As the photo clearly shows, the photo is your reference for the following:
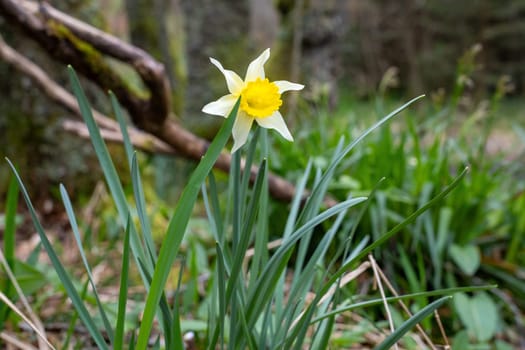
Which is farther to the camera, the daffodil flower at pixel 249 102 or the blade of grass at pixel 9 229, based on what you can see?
the blade of grass at pixel 9 229

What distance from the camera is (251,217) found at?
21.2 inches

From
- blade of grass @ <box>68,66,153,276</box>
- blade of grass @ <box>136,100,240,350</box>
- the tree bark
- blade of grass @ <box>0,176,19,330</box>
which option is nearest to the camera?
blade of grass @ <box>136,100,240,350</box>

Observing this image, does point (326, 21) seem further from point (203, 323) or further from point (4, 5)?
point (203, 323)

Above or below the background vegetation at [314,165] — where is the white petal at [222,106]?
below

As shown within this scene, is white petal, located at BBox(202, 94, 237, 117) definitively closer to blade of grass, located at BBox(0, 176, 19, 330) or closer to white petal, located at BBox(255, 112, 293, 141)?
white petal, located at BBox(255, 112, 293, 141)

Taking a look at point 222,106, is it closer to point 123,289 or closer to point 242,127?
point 242,127

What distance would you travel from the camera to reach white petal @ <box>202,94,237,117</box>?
0.54 m

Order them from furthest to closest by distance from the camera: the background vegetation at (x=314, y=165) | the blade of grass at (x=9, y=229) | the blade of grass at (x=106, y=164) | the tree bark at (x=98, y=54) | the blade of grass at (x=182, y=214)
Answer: the background vegetation at (x=314, y=165) < the tree bark at (x=98, y=54) < the blade of grass at (x=9, y=229) < the blade of grass at (x=106, y=164) < the blade of grass at (x=182, y=214)

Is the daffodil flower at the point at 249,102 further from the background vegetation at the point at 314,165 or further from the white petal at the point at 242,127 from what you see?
the background vegetation at the point at 314,165

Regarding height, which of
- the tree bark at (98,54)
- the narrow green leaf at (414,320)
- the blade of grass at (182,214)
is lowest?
the narrow green leaf at (414,320)

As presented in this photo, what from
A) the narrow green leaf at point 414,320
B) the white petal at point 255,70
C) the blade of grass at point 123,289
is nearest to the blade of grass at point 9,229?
the blade of grass at point 123,289

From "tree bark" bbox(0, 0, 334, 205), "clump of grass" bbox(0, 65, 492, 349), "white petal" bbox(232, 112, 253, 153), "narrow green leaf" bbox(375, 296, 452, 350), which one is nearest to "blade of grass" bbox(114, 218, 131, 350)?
"clump of grass" bbox(0, 65, 492, 349)

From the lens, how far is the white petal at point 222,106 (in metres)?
0.54

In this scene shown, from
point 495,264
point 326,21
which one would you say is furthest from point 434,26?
point 495,264
